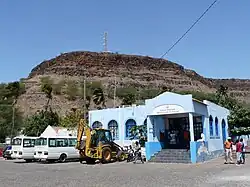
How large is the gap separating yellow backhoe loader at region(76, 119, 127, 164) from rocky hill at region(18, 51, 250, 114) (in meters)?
65.3

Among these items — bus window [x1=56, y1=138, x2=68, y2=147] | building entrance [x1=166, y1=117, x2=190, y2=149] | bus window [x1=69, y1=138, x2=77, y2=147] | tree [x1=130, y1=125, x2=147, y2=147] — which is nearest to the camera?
bus window [x1=56, y1=138, x2=68, y2=147]

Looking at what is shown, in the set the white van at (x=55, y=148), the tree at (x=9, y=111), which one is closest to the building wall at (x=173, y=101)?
the white van at (x=55, y=148)

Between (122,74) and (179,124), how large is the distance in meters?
91.4

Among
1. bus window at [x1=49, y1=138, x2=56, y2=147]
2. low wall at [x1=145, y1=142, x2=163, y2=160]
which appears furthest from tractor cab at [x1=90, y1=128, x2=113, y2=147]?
bus window at [x1=49, y1=138, x2=56, y2=147]

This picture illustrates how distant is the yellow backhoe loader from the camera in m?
25.3

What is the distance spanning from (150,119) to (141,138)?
3.85 metres

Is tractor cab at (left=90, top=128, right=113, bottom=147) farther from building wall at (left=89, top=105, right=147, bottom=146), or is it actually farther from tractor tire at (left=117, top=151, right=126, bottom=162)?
building wall at (left=89, top=105, right=147, bottom=146)

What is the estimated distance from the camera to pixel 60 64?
124750 mm

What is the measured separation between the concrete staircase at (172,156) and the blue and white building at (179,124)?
0.40 m

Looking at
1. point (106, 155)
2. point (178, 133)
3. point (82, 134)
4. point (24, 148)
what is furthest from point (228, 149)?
point (24, 148)

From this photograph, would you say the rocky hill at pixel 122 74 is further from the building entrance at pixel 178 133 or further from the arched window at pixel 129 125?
the building entrance at pixel 178 133

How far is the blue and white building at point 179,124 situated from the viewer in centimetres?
2462

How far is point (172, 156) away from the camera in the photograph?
25031mm

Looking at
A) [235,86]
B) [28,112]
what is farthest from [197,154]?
[235,86]
